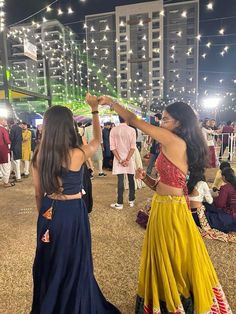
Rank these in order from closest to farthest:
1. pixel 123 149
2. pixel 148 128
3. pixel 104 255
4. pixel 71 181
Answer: pixel 148 128
pixel 71 181
pixel 104 255
pixel 123 149

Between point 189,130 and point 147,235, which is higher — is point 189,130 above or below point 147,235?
above

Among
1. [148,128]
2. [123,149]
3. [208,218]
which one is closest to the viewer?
[148,128]

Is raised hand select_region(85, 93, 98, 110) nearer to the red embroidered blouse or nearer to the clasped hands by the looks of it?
the clasped hands

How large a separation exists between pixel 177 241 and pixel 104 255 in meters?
1.55

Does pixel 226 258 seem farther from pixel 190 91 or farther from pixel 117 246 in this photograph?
pixel 190 91

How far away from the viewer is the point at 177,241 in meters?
1.70

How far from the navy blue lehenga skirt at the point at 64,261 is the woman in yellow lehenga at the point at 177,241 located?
451mm

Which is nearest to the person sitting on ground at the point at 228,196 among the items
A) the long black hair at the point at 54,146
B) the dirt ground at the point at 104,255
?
the dirt ground at the point at 104,255

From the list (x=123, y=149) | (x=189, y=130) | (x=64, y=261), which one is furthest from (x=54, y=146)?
(x=123, y=149)

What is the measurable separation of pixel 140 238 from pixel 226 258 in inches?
42.6

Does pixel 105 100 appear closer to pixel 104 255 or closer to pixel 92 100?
pixel 92 100

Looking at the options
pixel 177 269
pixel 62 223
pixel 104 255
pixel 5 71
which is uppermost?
pixel 5 71

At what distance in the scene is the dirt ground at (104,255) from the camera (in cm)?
231

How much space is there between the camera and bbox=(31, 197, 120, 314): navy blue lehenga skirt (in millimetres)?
1643
